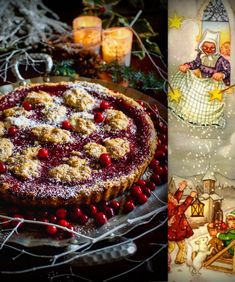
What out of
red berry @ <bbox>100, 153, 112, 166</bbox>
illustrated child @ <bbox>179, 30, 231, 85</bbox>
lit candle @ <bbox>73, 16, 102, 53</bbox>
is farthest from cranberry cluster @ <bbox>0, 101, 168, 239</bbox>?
lit candle @ <bbox>73, 16, 102, 53</bbox>

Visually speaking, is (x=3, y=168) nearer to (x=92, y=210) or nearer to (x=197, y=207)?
(x=92, y=210)

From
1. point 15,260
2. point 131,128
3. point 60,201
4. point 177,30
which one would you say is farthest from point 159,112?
point 15,260

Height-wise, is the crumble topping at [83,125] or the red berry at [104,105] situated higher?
the red berry at [104,105]

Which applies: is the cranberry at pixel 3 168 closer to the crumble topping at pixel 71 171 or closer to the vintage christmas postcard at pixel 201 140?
the crumble topping at pixel 71 171

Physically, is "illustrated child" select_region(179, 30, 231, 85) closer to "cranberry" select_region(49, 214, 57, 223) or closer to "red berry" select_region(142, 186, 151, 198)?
"red berry" select_region(142, 186, 151, 198)

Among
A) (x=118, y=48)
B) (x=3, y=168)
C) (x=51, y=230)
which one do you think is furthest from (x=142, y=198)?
(x=118, y=48)

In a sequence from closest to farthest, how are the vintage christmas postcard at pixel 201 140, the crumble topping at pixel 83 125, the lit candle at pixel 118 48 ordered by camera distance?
1. the vintage christmas postcard at pixel 201 140
2. the crumble topping at pixel 83 125
3. the lit candle at pixel 118 48

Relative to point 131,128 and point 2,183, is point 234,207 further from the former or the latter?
point 2,183

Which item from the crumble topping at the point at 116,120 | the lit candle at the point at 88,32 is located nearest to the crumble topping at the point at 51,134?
the crumble topping at the point at 116,120
